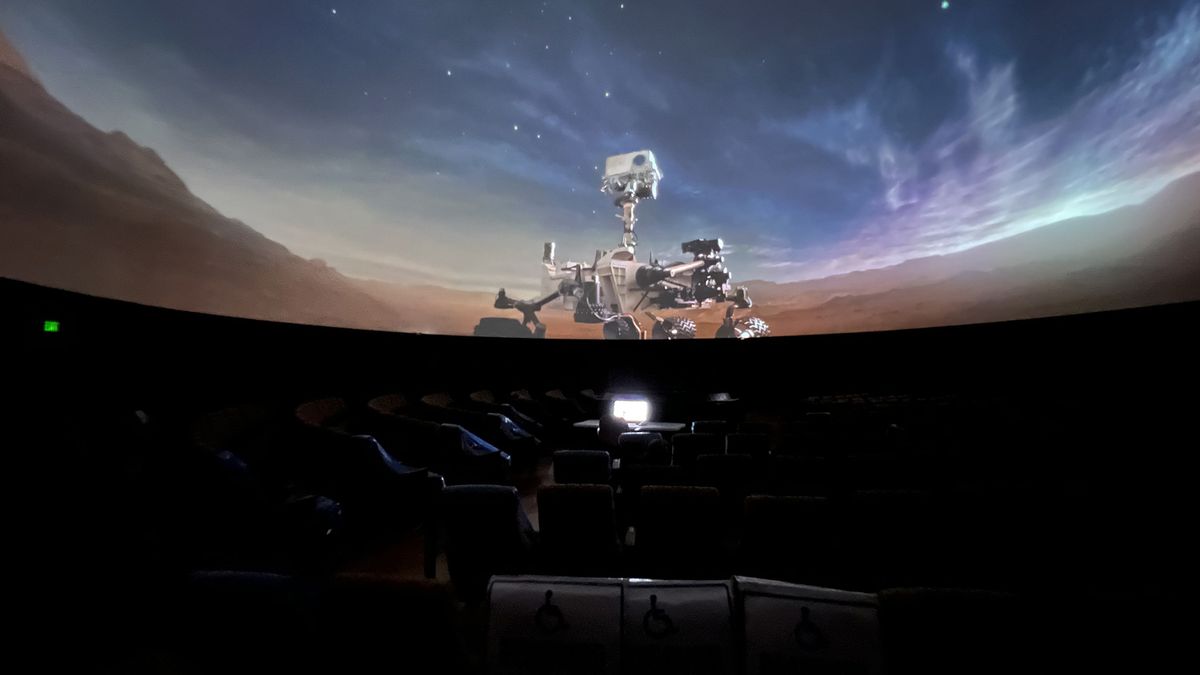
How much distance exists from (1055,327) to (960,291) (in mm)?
1440

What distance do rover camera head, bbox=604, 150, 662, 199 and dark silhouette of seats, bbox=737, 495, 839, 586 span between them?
8.81 meters

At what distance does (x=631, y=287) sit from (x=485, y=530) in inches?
334

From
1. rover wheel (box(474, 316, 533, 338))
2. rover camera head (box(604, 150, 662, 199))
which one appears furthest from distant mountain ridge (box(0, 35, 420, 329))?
rover camera head (box(604, 150, 662, 199))

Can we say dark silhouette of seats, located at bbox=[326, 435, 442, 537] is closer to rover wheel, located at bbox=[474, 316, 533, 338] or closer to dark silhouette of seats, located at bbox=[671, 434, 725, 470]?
Result: dark silhouette of seats, located at bbox=[671, 434, 725, 470]

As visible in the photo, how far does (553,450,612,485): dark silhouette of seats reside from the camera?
11.5 ft

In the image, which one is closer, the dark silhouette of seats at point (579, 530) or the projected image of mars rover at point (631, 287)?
the dark silhouette of seats at point (579, 530)

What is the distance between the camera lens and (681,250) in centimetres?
1023

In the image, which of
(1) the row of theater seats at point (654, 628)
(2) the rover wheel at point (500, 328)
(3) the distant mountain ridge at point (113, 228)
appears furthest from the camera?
(2) the rover wheel at point (500, 328)

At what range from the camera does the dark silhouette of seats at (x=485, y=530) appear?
2.39 metres

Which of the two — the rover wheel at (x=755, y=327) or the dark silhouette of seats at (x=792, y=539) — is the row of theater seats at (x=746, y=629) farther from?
the rover wheel at (x=755, y=327)

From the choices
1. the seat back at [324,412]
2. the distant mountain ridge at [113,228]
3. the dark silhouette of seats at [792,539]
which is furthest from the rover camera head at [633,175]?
the dark silhouette of seats at [792,539]

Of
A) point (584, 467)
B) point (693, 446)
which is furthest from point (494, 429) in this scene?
point (584, 467)

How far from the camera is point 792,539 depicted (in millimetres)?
2131

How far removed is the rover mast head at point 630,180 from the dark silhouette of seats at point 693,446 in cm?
683
